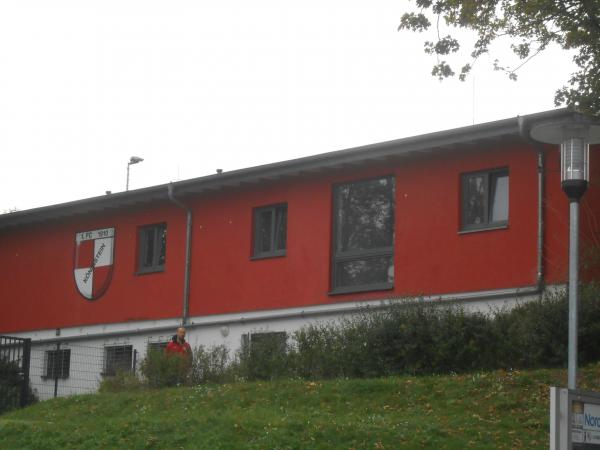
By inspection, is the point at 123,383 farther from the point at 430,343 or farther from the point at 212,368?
the point at 430,343

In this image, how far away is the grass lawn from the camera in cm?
1498

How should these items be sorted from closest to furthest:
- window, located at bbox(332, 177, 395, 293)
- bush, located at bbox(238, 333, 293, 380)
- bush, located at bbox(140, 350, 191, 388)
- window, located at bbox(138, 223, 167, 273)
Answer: bush, located at bbox(238, 333, 293, 380) → bush, located at bbox(140, 350, 191, 388) → window, located at bbox(332, 177, 395, 293) → window, located at bbox(138, 223, 167, 273)

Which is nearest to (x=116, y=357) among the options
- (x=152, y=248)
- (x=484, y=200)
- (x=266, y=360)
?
(x=152, y=248)

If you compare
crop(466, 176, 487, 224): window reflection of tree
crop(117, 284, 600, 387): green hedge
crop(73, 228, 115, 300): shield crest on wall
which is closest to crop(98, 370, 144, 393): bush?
crop(117, 284, 600, 387): green hedge

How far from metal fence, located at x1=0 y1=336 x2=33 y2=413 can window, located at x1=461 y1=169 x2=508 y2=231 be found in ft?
30.6

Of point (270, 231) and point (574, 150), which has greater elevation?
point (270, 231)

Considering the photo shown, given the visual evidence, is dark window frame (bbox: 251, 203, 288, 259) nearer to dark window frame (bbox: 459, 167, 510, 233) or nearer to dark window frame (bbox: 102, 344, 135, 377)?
dark window frame (bbox: 102, 344, 135, 377)

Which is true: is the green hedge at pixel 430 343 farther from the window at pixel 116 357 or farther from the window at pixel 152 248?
the window at pixel 152 248

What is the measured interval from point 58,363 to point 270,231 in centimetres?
573

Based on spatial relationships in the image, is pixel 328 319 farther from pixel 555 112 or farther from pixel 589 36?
pixel 589 36

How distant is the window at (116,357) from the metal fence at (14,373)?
11.4 feet

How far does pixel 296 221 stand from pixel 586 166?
524 inches

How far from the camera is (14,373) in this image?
24.3 meters

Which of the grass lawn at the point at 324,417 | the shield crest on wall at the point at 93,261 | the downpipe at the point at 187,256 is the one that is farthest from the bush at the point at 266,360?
the shield crest on wall at the point at 93,261
